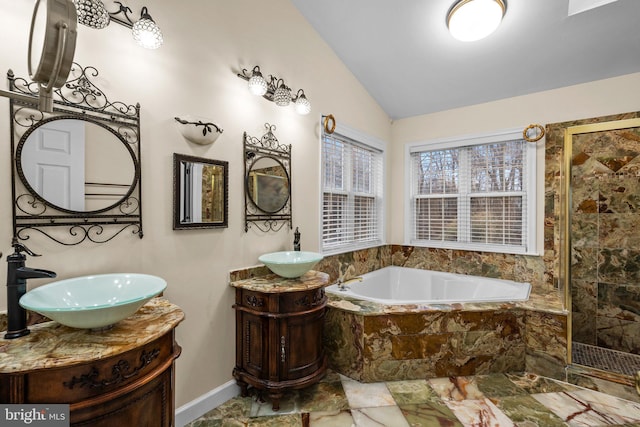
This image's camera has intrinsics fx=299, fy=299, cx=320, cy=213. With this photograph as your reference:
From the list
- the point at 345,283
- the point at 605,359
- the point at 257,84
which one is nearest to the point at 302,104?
the point at 257,84

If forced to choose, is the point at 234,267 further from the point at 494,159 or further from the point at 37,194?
the point at 494,159

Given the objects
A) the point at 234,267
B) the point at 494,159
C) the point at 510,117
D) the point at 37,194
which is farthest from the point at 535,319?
the point at 37,194

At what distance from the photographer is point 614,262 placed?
111 inches

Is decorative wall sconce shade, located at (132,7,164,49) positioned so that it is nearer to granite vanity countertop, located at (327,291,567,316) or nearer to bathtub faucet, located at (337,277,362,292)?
granite vanity countertop, located at (327,291,567,316)

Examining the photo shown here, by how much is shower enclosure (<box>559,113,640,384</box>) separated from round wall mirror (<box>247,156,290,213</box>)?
234 cm

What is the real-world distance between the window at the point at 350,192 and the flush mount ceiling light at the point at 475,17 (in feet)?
4.20

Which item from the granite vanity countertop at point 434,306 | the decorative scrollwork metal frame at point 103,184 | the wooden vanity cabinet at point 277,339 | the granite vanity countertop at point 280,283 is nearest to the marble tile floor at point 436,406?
the wooden vanity cabinet at point 277,339

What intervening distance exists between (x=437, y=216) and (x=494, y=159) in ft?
2.94

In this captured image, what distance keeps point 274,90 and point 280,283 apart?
4.95 ft

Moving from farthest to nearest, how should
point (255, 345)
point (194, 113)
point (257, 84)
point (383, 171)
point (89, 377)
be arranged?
point (383, 171) → point (257, 84) → point (255, 345) → point (194, 113) → point (89, 377)

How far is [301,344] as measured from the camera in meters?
2.00

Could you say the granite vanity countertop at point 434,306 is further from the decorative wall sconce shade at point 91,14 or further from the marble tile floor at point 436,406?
the decorative wall sconce shade at point 91,14

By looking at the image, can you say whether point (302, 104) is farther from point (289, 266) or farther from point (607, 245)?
point (607, 245)

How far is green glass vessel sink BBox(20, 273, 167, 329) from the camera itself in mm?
998
